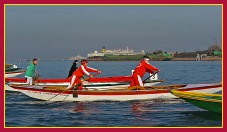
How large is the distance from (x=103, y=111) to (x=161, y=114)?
274cm

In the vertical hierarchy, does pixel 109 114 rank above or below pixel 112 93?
below

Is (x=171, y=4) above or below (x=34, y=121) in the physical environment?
above

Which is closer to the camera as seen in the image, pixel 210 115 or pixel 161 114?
pixel 210 115

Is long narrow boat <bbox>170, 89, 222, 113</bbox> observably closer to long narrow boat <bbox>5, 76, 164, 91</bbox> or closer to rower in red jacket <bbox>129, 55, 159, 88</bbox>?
rower in red jacket <bbox>129, 55, 159, 88</bbox>

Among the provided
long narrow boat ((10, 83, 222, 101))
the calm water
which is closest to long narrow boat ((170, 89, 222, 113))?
the calm water

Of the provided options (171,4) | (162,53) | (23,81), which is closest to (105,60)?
(162,53)

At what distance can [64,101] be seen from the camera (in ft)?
66.4

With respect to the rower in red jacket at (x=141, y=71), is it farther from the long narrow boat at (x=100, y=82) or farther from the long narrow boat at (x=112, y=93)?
the long narrow boat at (x=100, y=82)

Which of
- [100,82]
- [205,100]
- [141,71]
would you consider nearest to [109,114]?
[205,100]

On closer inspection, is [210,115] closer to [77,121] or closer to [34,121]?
[77,121]

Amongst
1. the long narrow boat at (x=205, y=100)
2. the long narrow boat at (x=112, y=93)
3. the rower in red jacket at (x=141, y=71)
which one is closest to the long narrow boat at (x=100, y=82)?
the rower in red jacket at (x=141, y=71)

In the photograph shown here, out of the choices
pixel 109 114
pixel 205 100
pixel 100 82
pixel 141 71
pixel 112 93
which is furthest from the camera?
pixel 100 82

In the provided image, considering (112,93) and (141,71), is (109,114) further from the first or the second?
(141,71)

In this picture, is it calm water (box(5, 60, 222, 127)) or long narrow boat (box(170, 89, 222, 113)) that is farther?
long narrow boat (box(170, 89, 222, 113))
